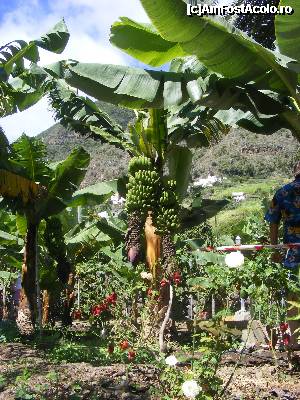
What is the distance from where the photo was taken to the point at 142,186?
728 cm

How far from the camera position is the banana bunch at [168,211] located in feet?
23.6

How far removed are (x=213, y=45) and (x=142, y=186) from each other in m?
3.15

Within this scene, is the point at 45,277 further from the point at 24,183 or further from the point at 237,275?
the point at 237,275

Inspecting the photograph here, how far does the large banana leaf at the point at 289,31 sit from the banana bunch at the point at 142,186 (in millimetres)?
3213

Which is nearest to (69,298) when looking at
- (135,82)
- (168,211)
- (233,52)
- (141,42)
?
(168,211)

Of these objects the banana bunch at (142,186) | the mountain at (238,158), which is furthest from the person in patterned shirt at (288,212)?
the mountain at (238,158)

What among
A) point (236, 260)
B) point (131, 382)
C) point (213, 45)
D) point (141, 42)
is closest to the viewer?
point (236, 260)

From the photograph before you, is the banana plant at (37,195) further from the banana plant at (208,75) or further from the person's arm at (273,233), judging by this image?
the person's arm at (273,233)

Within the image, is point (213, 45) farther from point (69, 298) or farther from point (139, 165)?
point (69, 298)

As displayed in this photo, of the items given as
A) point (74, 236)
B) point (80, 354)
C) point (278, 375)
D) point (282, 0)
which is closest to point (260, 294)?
point (278, 375)

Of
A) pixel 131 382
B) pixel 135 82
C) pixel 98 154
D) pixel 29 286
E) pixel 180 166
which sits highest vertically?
pixel 98 154

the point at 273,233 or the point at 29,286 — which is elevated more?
the point at 273,233

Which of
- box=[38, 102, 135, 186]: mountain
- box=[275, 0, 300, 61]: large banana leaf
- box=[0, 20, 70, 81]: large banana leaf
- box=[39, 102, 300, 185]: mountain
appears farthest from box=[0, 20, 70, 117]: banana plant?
box=[39, 102, 300, 185]: mountain

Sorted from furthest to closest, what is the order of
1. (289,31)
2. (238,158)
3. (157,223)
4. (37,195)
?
1. (238,158)
2. (37,195)
3. (157,223)
4. (289,31)
